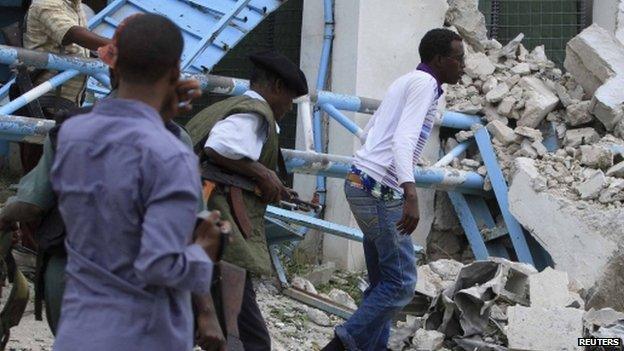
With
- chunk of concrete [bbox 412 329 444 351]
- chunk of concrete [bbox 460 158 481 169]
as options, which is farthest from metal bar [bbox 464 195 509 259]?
chunk of concrete [bbox 412 329 444 351]

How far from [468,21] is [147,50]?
6.54 meters

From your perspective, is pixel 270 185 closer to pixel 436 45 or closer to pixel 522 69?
pixel 436 45

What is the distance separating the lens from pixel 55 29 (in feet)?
21.0

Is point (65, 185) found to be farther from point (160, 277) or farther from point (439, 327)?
point (439, 327)

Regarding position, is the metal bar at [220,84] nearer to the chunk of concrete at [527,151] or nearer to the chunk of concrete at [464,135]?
the chunk of concrete at [464,135]

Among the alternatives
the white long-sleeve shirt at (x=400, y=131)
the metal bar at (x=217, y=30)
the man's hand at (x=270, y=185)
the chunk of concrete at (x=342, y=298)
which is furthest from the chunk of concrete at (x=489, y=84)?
the man's hand at (x=270, y=185)

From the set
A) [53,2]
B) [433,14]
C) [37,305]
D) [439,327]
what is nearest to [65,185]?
[37,305]

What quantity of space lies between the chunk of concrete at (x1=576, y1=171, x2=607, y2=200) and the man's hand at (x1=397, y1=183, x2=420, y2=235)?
8.69 ft

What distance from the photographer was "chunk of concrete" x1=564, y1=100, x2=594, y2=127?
859 centimetres

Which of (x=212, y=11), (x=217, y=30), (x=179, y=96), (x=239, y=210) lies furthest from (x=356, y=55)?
(x=179, y=96)

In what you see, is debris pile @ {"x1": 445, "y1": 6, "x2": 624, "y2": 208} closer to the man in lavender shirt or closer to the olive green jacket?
the olive green jacket

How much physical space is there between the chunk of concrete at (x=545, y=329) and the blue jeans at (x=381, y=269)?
107 centimetres

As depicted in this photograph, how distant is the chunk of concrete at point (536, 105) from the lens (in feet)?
28.3

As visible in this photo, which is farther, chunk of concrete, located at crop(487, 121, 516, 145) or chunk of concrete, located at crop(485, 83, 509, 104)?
chunk of concrete, located at crop(485, 83, 509, 104)
